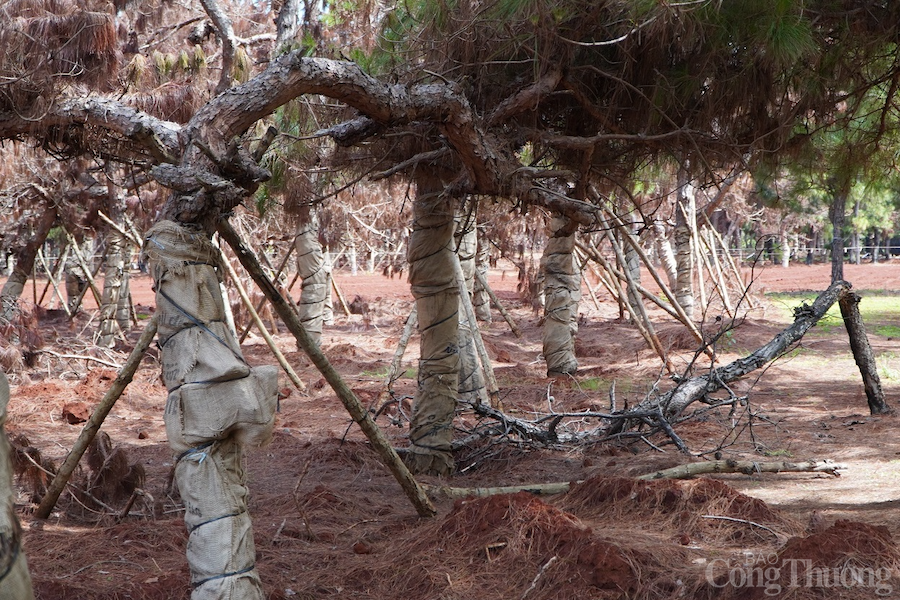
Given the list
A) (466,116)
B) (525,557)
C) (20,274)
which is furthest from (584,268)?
(525,557)

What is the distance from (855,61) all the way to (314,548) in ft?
15.0

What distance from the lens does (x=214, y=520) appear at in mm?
3018

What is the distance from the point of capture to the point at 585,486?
511cm

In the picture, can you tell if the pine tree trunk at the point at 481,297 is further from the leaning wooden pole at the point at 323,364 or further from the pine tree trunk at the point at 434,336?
the leaning wooden pole at the point at 323,364

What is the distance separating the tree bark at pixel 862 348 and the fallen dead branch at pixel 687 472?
2.03 meters

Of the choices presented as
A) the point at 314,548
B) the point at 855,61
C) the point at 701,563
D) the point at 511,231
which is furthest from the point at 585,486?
the point at 511,231

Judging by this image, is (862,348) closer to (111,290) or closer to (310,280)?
(310,280)

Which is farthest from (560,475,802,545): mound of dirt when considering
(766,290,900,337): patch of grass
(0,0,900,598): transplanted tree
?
(766,290,900,337): patch of grass

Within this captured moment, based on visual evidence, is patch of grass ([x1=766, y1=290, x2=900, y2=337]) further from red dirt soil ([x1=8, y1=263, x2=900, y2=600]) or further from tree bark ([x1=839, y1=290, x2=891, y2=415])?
red dirt soil ([x1=8, y1=263, x2=900, y2=600])

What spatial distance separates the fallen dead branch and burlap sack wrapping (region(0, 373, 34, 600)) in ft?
13.0

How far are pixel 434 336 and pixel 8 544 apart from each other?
4878 mm

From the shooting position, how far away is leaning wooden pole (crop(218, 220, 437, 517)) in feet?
12.7

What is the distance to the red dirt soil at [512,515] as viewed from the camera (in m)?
3.81

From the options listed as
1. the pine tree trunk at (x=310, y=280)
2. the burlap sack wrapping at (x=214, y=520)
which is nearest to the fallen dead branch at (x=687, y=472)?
the burlap sack wrapping at (x=214, y=520)
